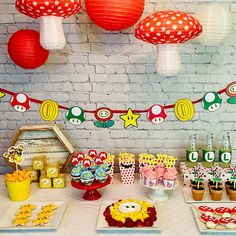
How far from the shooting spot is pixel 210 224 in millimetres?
1627

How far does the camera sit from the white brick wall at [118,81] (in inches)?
84.3

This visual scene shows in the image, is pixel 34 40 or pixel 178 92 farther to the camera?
pixel 178 92

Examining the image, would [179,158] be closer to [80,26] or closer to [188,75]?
[188,75]

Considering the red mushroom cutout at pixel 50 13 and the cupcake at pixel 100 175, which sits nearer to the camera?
the red mushroom cutout at pixel 50 13

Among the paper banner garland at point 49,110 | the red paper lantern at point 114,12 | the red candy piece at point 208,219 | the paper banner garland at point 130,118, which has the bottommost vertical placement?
the red candy piece at point 208,219

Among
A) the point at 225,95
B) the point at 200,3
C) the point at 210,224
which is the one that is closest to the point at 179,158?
the point at 225,95

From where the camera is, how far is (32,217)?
1.76 meters

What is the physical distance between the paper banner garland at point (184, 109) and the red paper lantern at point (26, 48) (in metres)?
0.76

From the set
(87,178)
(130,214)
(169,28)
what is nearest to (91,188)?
(87,178)

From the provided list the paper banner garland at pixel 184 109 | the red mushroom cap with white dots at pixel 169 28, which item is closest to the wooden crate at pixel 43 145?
the paper banner garland at pixel 184 109

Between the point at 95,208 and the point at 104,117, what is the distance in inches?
22.1

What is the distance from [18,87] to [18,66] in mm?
115

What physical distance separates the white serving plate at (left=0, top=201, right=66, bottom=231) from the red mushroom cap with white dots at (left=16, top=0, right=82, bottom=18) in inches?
33.9

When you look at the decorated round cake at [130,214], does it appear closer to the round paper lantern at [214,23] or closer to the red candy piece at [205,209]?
the red candy piece at [205,209]
